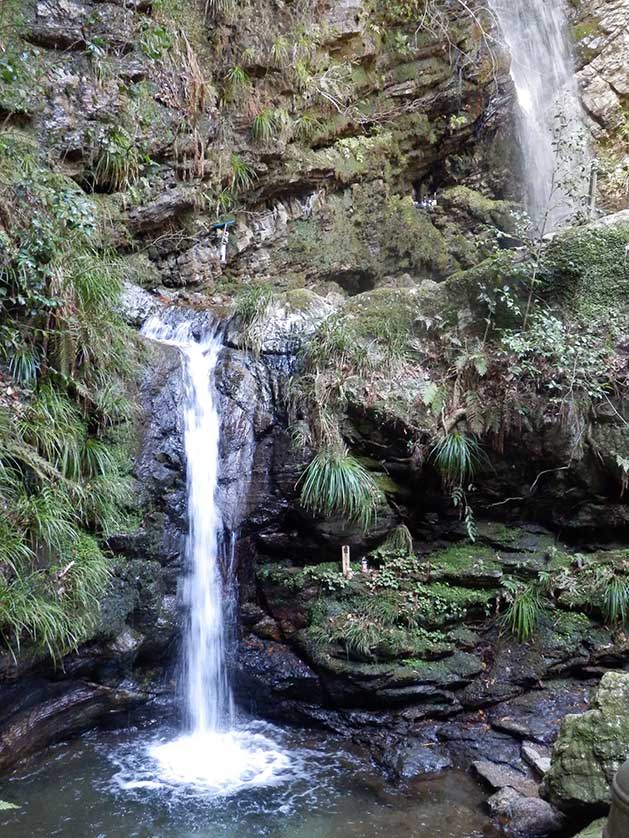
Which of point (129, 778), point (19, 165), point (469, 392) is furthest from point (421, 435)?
point (19, 165)

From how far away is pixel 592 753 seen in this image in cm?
401

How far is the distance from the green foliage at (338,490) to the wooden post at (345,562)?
0.27 m

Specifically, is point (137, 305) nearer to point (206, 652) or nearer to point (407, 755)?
point (206, 652)

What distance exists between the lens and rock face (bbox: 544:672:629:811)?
3.91 metres

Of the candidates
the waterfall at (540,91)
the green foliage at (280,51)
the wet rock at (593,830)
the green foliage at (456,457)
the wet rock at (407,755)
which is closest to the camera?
the wet rock at (593,830)

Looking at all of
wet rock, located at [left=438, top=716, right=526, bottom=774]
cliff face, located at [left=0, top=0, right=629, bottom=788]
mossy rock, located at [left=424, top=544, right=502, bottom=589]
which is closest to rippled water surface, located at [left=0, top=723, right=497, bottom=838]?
wet rock, located at [left=438, top=716, right=526, bottom=774]

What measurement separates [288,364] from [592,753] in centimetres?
425

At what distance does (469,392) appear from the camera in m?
6.37

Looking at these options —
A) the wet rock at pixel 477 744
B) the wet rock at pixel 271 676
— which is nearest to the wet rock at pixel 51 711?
the wet rock at pixel 271 676

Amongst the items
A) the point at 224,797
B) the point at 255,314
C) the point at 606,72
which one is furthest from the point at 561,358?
the point at 606,72

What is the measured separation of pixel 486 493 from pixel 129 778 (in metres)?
3.95

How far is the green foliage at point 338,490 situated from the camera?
5.93 meters

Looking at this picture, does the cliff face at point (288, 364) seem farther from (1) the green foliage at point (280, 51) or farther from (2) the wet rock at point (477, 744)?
(2) the wet rock at point (477, 744)

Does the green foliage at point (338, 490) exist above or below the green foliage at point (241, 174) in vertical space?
below
